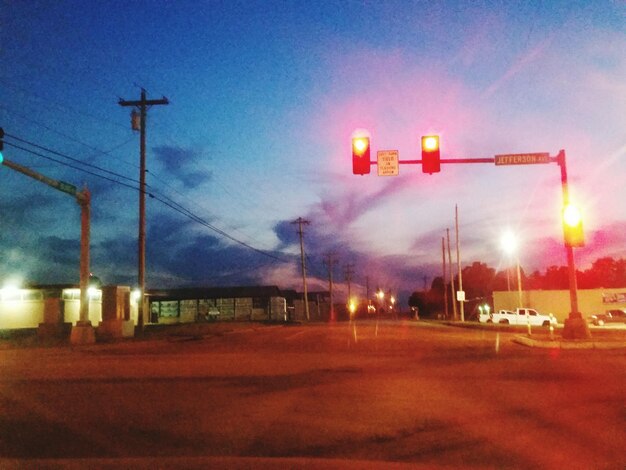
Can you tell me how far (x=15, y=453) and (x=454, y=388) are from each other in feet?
26.1

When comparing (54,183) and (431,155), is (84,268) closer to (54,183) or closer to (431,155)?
(54,183)

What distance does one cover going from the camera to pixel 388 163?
752 inches

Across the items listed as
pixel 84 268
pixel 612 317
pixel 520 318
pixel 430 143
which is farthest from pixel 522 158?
pixel 612 317

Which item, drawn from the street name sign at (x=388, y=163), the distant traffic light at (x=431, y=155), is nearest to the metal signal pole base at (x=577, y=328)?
the distant traffic light at (x=431, y=155)

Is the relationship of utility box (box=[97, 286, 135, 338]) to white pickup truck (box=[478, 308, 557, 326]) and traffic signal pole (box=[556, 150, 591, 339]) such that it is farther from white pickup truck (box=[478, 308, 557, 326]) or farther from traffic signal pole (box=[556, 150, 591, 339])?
white pickup truck (box=[478, 308, 557, 326])

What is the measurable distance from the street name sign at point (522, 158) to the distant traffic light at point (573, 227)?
1.89m

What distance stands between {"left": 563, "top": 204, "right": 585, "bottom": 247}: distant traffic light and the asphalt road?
199 inches

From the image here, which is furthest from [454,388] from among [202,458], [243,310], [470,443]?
[243,310]

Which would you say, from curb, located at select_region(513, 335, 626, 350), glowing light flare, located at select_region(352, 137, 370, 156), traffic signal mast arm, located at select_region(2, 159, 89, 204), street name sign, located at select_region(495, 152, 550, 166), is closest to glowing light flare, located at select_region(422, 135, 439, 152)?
glowing light flare, located at select_region(352, 137, 370, 156)

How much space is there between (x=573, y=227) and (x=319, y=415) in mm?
15106

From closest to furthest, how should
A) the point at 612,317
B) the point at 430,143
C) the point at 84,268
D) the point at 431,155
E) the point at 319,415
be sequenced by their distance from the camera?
the point at 319,415 → the point at 431,155 → the point at 430,143 → the point at 84,268 → the point at 612,317

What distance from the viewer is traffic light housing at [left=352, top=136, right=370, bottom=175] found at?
18906 mm

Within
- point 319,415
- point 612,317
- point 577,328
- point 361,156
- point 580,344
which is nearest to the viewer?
point 319,415

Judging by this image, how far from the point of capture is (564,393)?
37.7ft
